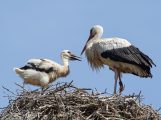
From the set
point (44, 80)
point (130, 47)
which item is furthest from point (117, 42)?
point (44, 80)

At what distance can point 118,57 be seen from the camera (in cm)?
1634

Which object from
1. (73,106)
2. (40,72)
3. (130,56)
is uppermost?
(130,56)

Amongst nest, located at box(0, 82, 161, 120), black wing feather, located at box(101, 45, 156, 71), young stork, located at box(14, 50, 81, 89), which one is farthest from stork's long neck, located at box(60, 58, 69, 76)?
nest, located at box(0, 82, 161, 120)

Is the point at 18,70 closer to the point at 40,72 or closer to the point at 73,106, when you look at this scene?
the point at 40,72

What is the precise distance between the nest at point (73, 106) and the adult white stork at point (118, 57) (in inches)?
96.7

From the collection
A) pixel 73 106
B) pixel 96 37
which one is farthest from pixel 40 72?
pixel 73 106

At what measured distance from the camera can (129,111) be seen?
44.6ft

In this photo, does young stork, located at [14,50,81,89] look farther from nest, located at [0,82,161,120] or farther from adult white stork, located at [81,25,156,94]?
nest, located at [0,82,161,120]

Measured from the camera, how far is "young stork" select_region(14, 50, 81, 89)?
52.2ft

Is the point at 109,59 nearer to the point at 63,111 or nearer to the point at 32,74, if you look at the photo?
the point at 32,74

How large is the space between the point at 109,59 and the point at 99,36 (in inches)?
33.6

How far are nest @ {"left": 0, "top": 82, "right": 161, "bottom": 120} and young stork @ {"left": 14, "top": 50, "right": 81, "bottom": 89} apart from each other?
6.52 feet

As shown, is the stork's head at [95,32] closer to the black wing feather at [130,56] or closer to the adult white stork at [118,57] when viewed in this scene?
the adult white stork at [118,57]

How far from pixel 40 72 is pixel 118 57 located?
1431mm
